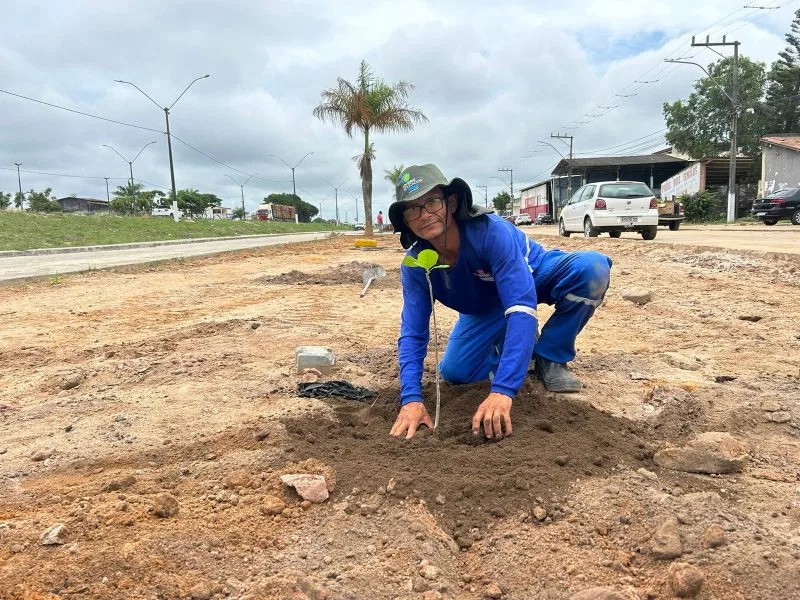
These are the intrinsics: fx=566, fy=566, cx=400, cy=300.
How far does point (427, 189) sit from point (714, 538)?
1.46 meters

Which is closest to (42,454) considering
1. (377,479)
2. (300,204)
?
(377,479)

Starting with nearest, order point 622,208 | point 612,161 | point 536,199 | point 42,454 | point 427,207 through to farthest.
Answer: point 42,454, point 427,207, point 622,208, point 612,161, point 536,199

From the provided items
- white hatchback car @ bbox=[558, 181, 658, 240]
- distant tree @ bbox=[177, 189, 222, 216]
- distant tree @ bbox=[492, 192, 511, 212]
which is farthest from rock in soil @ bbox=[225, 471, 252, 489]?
distant tree @ bbox=[492, 192, 511, 212]

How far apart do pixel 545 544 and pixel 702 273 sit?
633 cm

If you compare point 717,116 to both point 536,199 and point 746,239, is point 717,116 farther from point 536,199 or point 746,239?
point 746,239

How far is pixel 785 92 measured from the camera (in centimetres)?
4462

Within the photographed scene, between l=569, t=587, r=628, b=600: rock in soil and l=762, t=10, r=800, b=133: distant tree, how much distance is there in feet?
171

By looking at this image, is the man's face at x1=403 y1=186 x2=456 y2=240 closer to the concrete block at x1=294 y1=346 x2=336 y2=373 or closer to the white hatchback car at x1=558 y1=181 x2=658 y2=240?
the concrete block at x1=294 y1=346 x2=336 y2=373

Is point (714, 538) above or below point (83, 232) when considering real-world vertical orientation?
below

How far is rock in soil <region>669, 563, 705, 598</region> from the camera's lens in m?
1.30

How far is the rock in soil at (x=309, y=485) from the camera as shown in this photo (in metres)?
1.81

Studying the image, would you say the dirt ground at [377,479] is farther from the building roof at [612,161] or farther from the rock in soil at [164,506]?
the building roof at [612,161]

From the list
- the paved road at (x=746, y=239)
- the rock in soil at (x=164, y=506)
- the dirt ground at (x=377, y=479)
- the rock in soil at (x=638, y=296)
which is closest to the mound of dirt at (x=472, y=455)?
the dirt ground at (x=377, y=479)

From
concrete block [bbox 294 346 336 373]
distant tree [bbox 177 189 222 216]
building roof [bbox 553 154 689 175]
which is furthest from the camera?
distant tree [bbox 177 189 222 216]
